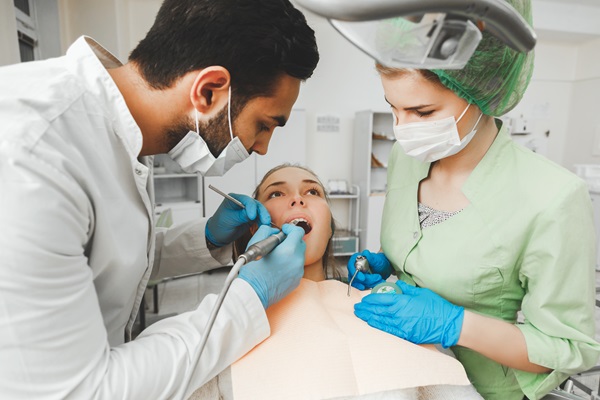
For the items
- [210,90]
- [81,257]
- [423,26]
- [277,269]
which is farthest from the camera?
[277,269]

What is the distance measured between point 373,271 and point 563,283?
2.19 ft

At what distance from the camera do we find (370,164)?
4445 mm

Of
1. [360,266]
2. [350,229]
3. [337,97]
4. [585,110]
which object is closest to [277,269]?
[360,266]

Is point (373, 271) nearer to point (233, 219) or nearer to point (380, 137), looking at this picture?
point (233, 219)

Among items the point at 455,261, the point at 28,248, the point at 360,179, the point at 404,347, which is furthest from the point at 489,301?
the point at 360,179

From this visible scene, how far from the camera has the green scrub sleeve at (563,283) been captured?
90 centimetres

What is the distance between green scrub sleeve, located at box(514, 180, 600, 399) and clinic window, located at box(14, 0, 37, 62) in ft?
12.1

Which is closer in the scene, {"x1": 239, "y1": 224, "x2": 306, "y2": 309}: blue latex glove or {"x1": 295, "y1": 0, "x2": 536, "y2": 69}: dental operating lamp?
{"x1": 295, "y1": 0, "x2": 536, "y2": 69}: dental operating lamp

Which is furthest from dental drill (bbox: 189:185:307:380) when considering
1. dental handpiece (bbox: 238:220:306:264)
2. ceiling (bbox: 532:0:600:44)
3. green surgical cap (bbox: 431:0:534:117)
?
ceiling (bbox: 532:0:600:44)

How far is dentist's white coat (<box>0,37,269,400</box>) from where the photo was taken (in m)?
0.59

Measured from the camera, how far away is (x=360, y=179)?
4.61 m

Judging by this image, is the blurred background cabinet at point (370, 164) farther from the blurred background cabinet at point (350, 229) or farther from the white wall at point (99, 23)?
the white wall at point (99, 23)

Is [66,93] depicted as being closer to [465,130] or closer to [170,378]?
[170,378]

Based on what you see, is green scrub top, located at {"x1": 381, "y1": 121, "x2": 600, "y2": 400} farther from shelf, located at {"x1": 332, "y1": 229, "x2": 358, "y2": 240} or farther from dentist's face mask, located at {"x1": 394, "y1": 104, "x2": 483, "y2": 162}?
shelf, located at {"x1": 332, "y1": 229, "x2": 358, "y2": 240}
